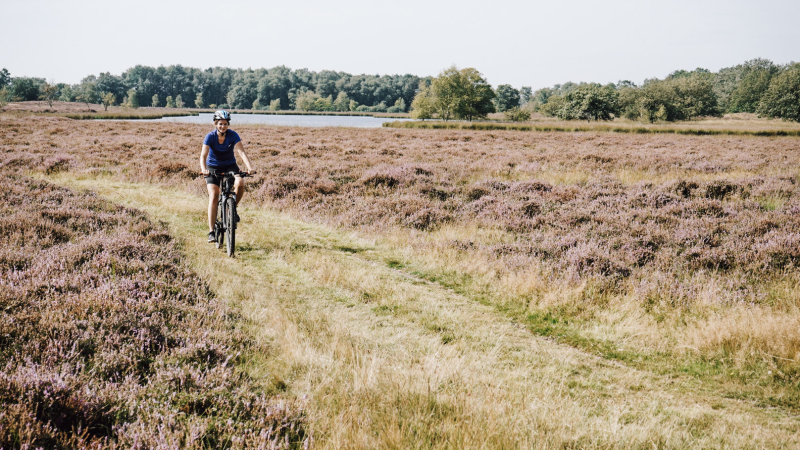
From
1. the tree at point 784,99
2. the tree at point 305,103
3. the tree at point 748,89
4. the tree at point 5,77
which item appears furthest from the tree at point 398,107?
the tree at point 5,77

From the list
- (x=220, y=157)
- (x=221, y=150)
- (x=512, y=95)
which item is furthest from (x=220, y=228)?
(x=512, y=95)

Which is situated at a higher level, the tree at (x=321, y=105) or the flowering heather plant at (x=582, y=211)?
the tree at (x=321, y=105)

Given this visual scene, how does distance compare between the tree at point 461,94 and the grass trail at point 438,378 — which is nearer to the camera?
the grass trail at point 438,378

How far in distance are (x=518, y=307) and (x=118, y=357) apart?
515 cm

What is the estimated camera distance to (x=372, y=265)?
8.27m

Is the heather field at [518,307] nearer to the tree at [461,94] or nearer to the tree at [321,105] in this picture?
the tree at [461,94]

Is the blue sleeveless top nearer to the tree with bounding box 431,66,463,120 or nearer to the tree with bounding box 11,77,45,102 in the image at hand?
the tree with bounding box 431,66,463,120

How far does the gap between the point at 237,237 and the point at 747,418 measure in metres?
9.26

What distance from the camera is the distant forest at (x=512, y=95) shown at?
300 feet

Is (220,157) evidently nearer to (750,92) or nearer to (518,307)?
(518,307)

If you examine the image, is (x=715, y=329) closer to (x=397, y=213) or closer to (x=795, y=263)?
(x=795, y=263)

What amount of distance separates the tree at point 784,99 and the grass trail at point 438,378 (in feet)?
390

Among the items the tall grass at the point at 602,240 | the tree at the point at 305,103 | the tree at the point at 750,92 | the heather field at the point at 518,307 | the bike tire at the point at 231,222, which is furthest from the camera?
the tree at the point at 305,103

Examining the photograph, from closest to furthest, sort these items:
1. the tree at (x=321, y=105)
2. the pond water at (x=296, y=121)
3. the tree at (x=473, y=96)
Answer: the pond water at (x=296, y=121) < the tree at (x=473, y=96) < the tree at (x=321, y=105)
